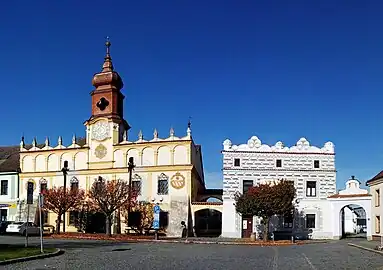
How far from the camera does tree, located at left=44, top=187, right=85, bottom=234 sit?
51312mm

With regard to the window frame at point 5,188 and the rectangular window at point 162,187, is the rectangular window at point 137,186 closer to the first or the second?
the rectangular window at point 162,187

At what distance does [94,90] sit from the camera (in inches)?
2231

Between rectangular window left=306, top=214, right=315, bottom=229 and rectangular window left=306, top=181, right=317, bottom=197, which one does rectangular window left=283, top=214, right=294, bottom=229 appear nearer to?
rectangular window left=306, top=214, right=315, bottom=229

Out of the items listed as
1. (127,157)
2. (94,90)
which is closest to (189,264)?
(127,157)

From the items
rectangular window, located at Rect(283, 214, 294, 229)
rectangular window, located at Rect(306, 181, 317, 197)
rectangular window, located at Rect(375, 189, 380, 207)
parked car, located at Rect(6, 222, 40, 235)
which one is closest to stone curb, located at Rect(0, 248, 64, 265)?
parked car, located at Rect(6, 222, 40, 235)

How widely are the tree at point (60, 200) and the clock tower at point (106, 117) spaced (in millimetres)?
3985

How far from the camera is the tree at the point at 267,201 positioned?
141 feet

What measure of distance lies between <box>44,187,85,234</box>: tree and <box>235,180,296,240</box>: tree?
17.0m

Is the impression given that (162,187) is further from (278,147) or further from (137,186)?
(278,147)

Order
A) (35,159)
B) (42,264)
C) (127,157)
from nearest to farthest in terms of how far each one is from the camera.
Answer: (42,264) < (127,157) < (35,159)

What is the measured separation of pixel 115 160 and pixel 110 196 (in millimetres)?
6370

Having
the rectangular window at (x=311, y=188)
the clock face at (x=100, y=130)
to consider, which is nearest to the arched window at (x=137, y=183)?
the clock face at (x=100, y=130)

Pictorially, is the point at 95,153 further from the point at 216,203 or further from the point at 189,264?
the point at 189,264

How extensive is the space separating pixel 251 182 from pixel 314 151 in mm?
6543
